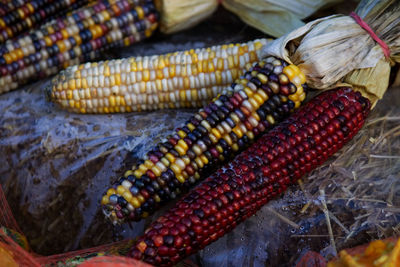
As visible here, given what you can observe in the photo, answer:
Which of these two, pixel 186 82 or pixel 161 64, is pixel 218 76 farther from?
pixel 161 64

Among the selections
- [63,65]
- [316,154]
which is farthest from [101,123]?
[316,154]

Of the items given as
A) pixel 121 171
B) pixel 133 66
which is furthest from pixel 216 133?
pixel 133 66

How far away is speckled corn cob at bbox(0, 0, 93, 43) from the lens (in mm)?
2164

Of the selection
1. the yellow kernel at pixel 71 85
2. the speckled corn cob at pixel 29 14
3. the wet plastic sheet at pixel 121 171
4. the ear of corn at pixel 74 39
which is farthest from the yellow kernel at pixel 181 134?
the speckled corn cob at pixel 29 14

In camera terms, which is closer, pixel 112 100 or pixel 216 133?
pixel 216 133

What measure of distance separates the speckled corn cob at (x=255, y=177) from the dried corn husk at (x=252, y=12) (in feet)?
1.94

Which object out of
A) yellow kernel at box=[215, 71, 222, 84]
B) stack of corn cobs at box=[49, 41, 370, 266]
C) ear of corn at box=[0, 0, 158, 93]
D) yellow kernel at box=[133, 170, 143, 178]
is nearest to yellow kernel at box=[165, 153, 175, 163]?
stack of corn cobs at box=[49, 41, 370, 266]

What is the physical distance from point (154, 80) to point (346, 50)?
78 centimetres

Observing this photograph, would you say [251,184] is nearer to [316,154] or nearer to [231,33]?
[316,154]

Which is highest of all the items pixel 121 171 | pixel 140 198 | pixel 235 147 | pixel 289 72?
pixel 289 72

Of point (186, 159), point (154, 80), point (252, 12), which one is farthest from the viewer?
point (252, 12)

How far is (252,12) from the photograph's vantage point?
89.9 inches

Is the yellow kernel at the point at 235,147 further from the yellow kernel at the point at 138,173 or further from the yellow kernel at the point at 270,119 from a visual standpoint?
the yellow kernel at the point at 138,173

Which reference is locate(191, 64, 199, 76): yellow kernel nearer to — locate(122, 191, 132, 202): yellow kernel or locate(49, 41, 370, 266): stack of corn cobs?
locate(49, 41, 370, 266): stack of corn cobs
